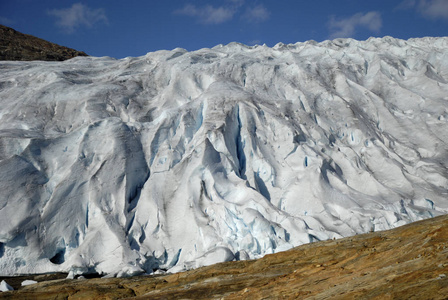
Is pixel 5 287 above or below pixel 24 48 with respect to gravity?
below

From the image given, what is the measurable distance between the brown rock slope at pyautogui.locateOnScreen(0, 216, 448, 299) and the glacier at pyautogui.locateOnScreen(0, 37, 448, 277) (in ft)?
15.1

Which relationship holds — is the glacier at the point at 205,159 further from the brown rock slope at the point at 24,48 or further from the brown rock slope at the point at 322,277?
the brown rock slope at the point at 24,48

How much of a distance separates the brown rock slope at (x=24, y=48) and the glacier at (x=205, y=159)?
49.4 ft

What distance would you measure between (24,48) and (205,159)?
4222 centimetres

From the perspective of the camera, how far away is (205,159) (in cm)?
2969

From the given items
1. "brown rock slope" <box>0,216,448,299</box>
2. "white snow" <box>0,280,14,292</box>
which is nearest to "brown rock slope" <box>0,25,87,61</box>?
"white snow" <box>0,280,14,292</box>

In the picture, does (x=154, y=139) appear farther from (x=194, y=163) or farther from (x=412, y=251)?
(x=412, y=251)

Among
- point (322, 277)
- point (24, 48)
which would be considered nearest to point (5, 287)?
point (322, 277)

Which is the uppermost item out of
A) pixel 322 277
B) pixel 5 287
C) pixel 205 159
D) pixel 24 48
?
pixel 24 48

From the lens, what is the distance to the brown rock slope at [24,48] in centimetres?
5778

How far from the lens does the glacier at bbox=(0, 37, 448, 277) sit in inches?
1044

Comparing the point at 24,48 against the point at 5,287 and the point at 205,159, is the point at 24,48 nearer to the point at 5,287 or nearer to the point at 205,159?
the point at 205,159

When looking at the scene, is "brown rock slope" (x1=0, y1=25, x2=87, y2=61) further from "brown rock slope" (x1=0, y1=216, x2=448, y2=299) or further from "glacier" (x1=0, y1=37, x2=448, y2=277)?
"brown rock slope" (x1=0, y1=216, x2=448, y2=299)

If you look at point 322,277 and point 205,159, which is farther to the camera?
point 205,159
